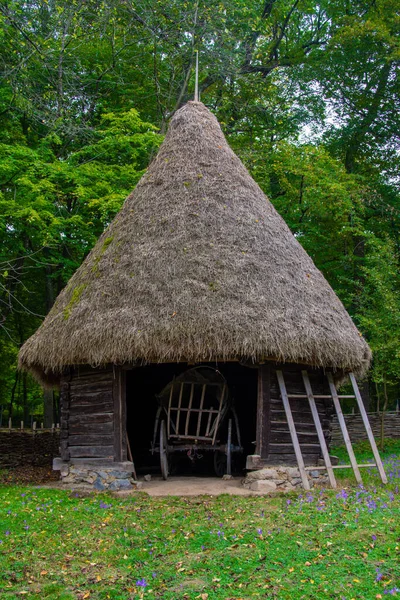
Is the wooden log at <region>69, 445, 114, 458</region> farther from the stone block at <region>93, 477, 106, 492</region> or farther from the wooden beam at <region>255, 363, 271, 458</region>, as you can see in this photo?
the wooden beam at <region>255, 363, 271, 458</region>

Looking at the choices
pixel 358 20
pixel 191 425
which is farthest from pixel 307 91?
pixel 191 425

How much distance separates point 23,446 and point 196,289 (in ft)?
29.9

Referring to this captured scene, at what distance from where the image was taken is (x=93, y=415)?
464 inches

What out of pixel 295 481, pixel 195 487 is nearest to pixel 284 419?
pixel 295 481

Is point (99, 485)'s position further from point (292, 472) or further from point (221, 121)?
point (221, 121)

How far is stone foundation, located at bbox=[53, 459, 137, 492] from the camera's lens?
11.1 m

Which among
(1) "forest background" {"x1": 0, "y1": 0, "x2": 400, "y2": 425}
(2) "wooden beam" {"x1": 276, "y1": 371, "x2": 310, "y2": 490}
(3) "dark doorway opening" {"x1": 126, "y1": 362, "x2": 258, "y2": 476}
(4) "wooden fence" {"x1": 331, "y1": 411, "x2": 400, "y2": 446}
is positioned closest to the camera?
(2) "wooden beam" {"x1": 276, "y1": 371, "x2": 310, "y2": 490}

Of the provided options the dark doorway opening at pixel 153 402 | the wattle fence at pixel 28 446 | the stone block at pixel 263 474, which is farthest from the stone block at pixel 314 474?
the wattle fence at pixel 28 446

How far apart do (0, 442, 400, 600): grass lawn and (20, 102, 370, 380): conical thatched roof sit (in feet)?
8.07

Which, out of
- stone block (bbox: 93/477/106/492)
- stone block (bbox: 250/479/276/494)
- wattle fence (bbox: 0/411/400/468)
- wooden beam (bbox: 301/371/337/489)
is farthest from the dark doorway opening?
stone block (bbox: 250/479/276/494)

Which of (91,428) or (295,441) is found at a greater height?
(91,428)

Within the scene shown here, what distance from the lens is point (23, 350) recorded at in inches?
479

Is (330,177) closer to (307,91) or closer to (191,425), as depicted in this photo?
(307,91)

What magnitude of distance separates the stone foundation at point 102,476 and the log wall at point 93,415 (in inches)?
6.4
